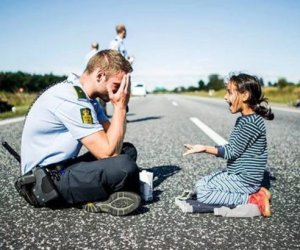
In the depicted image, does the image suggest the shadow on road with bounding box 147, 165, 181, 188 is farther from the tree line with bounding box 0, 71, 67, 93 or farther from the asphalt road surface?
the tree line with bounding box 0, 71, 67, 93

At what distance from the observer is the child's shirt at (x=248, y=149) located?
10.2 feet

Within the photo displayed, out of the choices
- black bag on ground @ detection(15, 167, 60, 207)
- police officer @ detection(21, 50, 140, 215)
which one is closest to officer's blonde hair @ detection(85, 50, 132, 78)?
police officer @ detection(21, 50, 140, 215)

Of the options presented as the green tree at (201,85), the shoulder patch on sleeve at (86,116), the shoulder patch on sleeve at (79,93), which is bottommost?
the green tree at (201,85)

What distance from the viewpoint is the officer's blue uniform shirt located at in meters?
2.82

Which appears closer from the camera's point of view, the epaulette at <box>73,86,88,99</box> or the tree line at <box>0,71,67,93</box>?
the epaulette at <box>73,86,88,99</box>

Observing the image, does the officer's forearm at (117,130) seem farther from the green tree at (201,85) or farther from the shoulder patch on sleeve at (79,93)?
the green tree at (201,85)

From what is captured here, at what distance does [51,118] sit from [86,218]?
2.86 feet

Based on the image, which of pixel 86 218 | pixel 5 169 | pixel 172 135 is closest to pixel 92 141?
pixel 86 218

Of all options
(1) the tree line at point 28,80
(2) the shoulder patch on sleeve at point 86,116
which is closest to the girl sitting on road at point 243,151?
(2) the shoulder patch on sleeve at point 86,116

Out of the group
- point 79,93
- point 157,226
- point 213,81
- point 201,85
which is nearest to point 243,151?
point 157,226

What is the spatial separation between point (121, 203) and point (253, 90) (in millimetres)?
1518

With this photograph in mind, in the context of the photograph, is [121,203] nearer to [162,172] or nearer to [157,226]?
[157,226]

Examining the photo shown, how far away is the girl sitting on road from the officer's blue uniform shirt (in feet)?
3.23

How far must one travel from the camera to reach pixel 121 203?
2.90m
